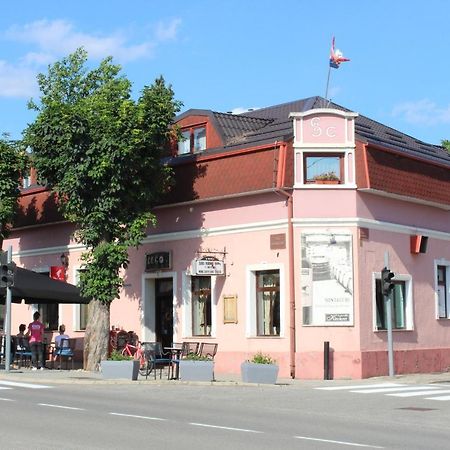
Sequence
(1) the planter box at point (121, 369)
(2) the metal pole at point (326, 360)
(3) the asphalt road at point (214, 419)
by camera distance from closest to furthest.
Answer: (3) the asphalt road at point (214, 419) < (1) the planter box at point (121, 369) < (2) the metal pole at point (326, 360)

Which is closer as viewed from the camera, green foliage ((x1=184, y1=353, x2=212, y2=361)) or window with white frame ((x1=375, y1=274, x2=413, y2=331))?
green foliage ((x1=184, y1=353, x2=212, y2=361))

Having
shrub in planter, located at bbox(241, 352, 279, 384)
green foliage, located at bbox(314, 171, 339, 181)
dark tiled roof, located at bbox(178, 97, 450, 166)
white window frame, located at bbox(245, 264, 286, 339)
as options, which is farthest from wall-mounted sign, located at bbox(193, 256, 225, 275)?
shrub in planter, located at bbox(241, 352, 279, 384)

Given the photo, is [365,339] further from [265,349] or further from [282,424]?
[282,424]

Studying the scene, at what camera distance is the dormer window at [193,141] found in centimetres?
2892

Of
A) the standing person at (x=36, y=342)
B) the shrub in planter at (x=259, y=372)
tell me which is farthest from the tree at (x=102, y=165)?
the shrub in planter at (x=259, y=372)

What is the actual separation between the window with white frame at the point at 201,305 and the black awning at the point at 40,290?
3.51m

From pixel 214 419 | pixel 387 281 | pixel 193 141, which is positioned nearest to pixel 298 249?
pixel 387 281

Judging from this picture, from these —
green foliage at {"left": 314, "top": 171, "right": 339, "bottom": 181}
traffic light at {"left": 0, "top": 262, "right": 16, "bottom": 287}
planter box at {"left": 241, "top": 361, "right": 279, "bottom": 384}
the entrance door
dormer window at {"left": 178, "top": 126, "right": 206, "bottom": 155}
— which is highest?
dormer window at {"left": 178, "top": 126, "right": 206, "bottom": 155}

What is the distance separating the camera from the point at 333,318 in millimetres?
24219

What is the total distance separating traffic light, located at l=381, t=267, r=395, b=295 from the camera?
23.7m

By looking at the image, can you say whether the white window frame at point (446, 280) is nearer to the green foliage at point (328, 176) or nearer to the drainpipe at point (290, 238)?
the green foliage at point (328, 176)

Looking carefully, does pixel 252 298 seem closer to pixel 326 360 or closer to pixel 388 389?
pixel 326 360

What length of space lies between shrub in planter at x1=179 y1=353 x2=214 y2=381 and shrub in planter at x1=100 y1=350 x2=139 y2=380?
1.23 meters

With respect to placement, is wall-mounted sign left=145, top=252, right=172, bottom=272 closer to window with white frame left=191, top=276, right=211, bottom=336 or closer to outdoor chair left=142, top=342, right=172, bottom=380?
window with white frame left=191, top=276, right=211, bottom=336
